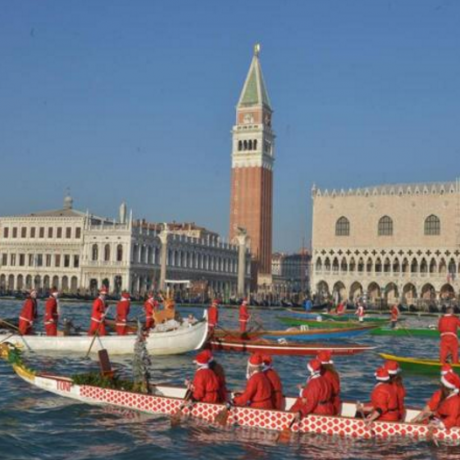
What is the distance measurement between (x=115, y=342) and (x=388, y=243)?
49.4 metres

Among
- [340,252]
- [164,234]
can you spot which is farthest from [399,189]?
[164,234]

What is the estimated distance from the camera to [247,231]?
93.7m

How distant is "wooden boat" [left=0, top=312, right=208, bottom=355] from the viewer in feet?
65.6

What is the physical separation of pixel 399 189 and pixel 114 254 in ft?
88.7

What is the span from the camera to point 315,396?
34.4ft

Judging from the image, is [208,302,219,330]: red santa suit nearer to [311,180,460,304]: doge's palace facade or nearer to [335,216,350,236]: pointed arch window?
[311,180,460,304]: doge's palace facade

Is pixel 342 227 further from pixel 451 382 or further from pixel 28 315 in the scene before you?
pixel 451 382

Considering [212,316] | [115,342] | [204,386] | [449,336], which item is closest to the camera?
[204,386]

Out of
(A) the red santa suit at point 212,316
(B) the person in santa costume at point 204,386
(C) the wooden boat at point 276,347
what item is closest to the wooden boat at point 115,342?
(C) the wooden boat at point 276,347

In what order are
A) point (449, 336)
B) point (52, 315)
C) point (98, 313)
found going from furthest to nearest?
1. point (52, 315)
2. point (98, 313)
3. point (449, 336)

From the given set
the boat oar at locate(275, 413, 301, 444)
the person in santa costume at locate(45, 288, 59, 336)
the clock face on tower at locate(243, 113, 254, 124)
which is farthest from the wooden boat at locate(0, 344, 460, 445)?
the clock face on tower at locate(243, 113, 254, 124)

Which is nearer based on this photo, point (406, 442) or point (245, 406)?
point (406, 442)

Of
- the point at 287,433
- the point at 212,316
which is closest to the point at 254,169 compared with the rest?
the point at 212,316

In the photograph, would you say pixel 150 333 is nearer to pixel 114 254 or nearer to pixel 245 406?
pixel 245 406
